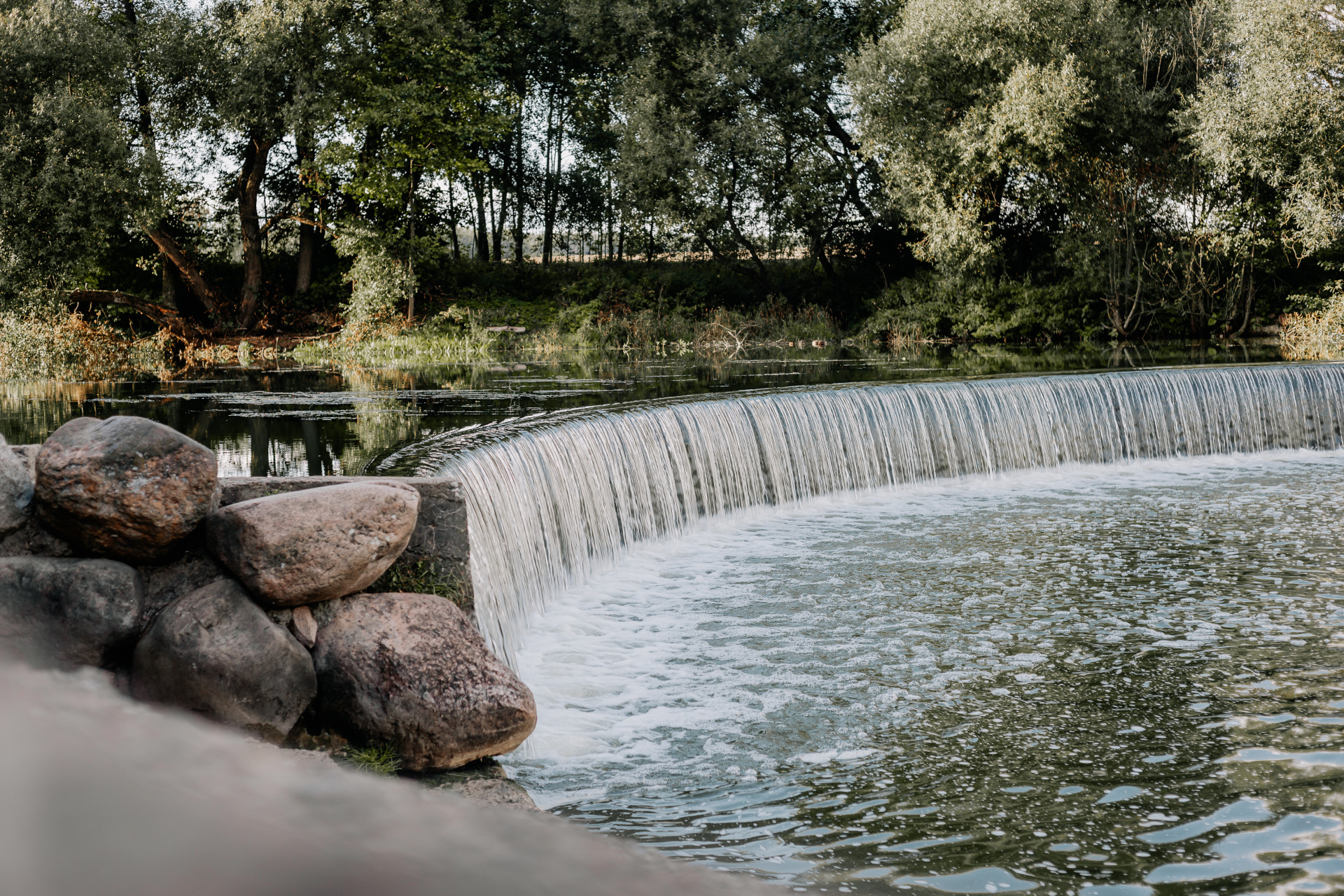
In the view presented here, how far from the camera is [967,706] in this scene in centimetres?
604

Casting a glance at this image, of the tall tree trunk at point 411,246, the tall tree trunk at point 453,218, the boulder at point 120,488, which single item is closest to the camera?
the boulder at point 120,488

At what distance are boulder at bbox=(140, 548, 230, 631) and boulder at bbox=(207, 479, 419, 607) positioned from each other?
0.30 feet

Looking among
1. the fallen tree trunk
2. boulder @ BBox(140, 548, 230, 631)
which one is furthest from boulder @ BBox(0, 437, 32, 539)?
the fallen tree trunk

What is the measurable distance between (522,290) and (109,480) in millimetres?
28718

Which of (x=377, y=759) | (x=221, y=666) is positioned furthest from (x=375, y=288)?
(x=377, y=759)

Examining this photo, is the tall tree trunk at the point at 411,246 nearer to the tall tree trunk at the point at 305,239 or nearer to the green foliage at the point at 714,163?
the green foliage at the point at 714,163

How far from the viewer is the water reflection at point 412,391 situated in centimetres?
1010

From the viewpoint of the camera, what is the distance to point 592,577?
9.55 meters

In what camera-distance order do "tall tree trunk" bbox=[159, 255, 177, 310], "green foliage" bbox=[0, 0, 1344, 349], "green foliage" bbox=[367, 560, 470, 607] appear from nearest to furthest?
"green foliage" bbox=[367, 560, 470, 607]
"green foliage" bbox=[0, 0, 1344, 349]
"tall tree trunk" bbox=[159, 255, 177, 310]

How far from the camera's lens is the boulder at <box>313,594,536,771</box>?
479 cm

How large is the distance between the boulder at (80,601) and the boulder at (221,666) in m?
0.13

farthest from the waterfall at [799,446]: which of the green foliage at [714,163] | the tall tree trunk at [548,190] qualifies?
the tall tree trunk at [548,190]

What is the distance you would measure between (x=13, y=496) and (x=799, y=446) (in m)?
9.20

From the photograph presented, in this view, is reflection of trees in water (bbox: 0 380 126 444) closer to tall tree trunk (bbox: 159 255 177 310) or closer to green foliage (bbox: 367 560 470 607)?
green foliage (bbox: 367 560 470 607)
